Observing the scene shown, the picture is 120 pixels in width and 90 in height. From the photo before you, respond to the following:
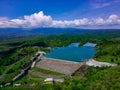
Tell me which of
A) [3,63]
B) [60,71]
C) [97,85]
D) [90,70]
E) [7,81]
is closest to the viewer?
[97,85]

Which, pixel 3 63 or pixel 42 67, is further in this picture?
pixel 3 63

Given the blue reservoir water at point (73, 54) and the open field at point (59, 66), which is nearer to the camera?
the open field at point (59, 66)

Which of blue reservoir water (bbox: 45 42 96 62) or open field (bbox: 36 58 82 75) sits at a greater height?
open field (bbox: 36 58 82 75)

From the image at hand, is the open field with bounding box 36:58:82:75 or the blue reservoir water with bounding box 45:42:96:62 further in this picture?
the blue reservoir water with bounding box 45:42:96:62

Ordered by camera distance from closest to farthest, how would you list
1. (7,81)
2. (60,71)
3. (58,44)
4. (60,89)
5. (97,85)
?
(97,85) → (60,89) → (7,81) → (60,71) → (58,44)

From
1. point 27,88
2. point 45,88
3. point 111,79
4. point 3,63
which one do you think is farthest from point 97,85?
point 3,63

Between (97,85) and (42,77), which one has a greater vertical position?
(97,85)

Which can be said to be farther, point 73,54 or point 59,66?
point 73,54

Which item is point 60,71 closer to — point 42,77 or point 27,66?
point 42,77

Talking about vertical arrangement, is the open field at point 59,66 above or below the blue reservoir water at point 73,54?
above

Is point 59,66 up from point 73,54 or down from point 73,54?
up
